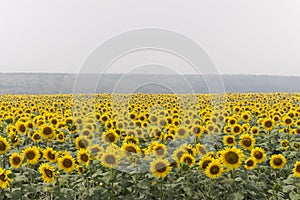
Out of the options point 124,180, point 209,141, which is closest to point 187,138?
point 209,141

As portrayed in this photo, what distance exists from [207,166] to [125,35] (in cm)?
441

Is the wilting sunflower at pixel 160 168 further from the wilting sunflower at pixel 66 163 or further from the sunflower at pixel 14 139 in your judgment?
the sunflower at pixel 14 139

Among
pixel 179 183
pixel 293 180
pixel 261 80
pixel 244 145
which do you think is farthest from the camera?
pixel 261 80

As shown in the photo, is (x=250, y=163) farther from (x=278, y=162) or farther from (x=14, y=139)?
(x=14, y=139)

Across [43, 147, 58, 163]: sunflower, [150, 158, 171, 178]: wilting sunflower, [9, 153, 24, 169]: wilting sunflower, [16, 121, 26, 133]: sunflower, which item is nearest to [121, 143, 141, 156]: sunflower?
[150, 158, 171, 178]: wilting sunflower

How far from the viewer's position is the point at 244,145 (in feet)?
25.5

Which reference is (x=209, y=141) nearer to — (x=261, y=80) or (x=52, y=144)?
(x=52, y=144)

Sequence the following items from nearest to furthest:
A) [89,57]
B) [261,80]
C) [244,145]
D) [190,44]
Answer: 1. [244,145]
2. [89,57]
3. [190,44]
4. [261,80]

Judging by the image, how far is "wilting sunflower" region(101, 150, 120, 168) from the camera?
613cm

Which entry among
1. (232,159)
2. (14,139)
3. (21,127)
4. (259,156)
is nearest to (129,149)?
(232,159)

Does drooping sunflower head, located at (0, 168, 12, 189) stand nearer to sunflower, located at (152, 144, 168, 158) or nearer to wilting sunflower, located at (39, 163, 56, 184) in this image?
wilting sunflower, located at (39, 163, 56, 184)

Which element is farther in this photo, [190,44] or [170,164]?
[190,44]

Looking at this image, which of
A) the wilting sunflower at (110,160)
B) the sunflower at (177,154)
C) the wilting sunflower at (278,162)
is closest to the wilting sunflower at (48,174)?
the wilting sunflower at (110,160)

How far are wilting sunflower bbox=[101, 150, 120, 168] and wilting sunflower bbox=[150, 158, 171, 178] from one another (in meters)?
0.57
